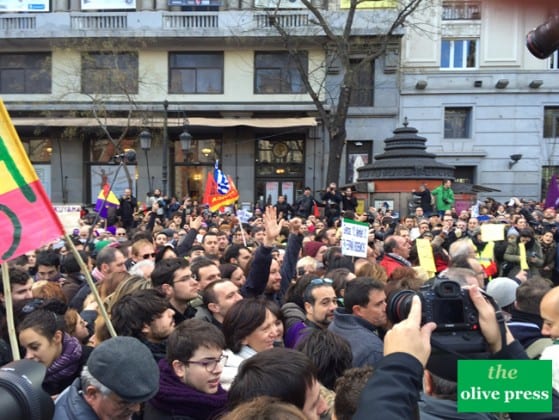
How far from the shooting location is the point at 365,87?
2584 cm

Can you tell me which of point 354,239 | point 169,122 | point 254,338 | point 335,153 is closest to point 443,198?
point 335,153

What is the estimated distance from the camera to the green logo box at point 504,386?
1665 mm

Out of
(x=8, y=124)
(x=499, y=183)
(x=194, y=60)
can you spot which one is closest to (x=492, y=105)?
(x=499, y=183)

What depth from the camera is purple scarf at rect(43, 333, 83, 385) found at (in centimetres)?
312

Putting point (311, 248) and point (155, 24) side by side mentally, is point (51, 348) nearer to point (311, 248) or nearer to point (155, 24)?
point (311, 248)

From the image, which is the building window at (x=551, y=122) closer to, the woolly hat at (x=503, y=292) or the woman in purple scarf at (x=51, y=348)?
the woolly hat at (x=503, y=292)

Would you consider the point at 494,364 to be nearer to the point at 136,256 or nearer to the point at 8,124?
the point at 8,124

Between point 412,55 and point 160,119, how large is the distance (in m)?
12.2

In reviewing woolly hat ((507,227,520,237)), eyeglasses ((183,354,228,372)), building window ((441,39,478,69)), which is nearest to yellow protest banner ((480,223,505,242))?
woolly hat ((507,227,520,237))

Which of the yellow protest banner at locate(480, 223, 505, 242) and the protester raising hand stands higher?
the protester raising hand

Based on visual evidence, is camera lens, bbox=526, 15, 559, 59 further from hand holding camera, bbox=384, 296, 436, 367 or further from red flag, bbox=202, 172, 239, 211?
red flag, bbox=202, 172, 239, 211

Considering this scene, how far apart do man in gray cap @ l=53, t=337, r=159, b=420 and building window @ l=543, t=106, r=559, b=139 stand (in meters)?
26.7

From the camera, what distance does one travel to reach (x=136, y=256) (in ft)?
21.9

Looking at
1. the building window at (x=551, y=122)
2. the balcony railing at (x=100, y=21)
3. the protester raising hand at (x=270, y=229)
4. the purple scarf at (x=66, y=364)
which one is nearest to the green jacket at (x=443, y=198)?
the protester raising hand at (x=270, y=229)
